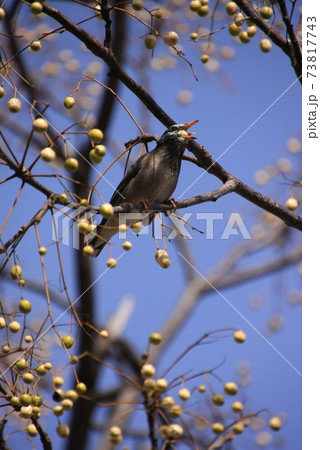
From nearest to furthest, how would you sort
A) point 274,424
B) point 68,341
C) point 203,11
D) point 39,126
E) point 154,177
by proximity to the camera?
point 39,126 → point 68,341 → point 274,424 → point 203,11 → point 154,177

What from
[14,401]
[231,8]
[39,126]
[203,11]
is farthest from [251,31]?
[14,401]

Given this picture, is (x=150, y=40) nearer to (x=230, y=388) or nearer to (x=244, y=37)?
(x=244, y=37)

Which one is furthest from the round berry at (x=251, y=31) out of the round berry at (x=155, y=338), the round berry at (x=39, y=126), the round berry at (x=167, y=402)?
the round berry at (x=167, y=402)

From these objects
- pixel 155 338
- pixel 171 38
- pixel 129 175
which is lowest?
pixel 155 338

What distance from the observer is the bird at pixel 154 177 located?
4047mm

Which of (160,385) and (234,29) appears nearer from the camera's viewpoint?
(160,385)

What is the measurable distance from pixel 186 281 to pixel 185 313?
87 cm

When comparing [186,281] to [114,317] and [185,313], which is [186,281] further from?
[114,317]

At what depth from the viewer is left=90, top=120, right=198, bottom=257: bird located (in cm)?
405

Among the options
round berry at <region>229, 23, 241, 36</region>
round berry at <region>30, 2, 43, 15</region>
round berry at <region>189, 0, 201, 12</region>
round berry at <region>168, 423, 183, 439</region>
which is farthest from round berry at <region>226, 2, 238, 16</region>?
round berry at <region>168, 423, 183, 439</region>

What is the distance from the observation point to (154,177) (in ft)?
13.3

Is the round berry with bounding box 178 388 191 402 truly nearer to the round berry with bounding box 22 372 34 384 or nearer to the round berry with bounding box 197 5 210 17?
the round berry with bounding box 22 372 34 384

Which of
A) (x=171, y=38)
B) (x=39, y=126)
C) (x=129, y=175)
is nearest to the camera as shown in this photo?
(x=39, y=126)

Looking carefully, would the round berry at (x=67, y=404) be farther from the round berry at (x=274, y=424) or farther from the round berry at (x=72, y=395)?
the round berry at (x=274, y=424)
